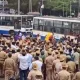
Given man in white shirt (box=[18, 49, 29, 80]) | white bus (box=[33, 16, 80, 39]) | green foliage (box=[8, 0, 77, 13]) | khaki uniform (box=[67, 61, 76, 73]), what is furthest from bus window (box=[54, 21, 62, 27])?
green foliage (box=[8, 0, 77, 13])

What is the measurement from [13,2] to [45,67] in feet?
225

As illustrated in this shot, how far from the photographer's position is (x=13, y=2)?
3361 inches

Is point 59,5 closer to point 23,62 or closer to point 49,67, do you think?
point 49,67

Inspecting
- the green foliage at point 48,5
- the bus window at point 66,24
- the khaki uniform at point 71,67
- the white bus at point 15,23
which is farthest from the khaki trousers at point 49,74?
the green foliage at point 48,5

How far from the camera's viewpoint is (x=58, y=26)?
40531mm

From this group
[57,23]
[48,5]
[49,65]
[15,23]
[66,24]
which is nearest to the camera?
[49,65]

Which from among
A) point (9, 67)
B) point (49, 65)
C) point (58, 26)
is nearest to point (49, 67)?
point (49, 65)

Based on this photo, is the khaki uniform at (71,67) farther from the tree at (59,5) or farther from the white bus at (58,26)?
the tree at (59,5)

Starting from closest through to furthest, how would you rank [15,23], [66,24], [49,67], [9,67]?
1. [9,67]
2. [49,67]
3. [66,24]
4. [15,23]

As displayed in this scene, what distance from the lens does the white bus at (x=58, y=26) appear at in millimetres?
38656

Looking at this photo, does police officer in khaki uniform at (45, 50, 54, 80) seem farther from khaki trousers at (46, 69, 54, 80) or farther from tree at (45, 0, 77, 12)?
tree at (45, 0, 77, 12)

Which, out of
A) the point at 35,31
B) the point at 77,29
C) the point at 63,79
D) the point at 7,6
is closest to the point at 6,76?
the point at 63,79

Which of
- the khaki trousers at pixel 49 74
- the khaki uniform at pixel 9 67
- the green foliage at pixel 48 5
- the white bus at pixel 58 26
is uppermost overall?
the khaki uniform at pixel 9 67

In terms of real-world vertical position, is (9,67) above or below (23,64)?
below
